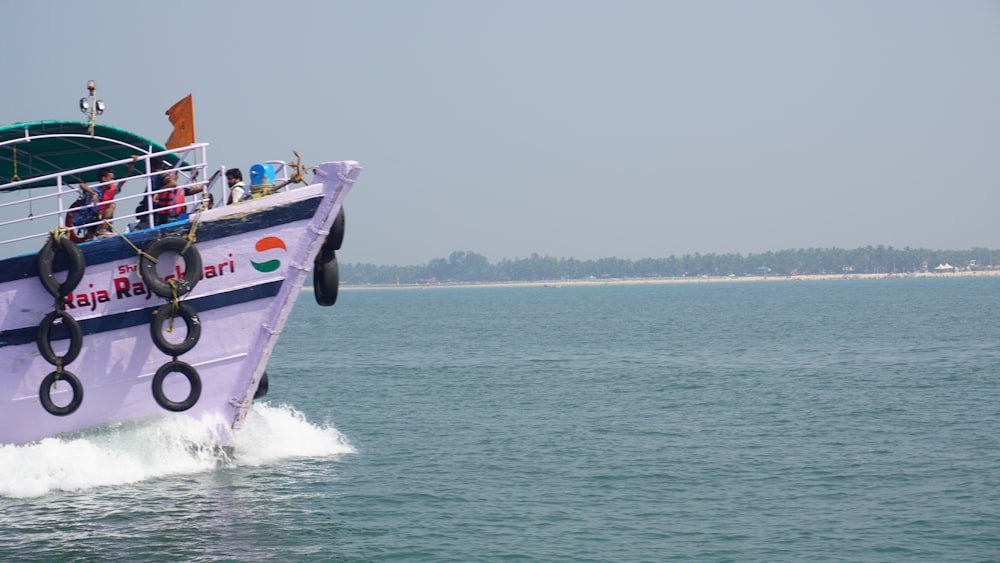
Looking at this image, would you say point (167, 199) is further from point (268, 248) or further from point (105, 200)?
point (268, 248)

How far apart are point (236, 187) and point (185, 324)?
7.12ft

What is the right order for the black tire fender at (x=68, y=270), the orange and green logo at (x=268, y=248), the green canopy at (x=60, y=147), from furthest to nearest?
the green canopy at (x=60, y=147) < the orange and green logo at (x=268, y=248) < the black tire fender at (x=68, y=270)

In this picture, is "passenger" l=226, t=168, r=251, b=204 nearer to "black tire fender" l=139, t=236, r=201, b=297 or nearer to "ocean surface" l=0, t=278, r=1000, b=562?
"black tire fender" l=139, t=236, r=201, b=297

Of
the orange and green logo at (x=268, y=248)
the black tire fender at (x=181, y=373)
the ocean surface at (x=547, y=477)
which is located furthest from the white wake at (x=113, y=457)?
the orange and green logo at (x=268, y=248)

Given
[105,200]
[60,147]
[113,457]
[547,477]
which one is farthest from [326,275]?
[60,147]

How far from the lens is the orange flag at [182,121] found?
17.4 meters

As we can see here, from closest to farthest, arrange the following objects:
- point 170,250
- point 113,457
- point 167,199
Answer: point 170,250, point 113,457, point 167,199

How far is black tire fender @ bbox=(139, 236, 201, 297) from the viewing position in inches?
577

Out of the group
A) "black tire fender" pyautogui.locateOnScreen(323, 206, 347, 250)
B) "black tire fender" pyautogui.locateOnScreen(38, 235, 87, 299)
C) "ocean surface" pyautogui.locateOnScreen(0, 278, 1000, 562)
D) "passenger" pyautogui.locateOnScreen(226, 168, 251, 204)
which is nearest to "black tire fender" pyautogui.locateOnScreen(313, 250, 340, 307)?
"black tire fender" pyautogui.locateOnScreen(323, 206, 347, 250)

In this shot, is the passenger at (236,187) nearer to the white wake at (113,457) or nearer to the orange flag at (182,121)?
the orange flag at (182,121)

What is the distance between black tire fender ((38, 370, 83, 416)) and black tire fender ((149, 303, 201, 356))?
1222 millimetres

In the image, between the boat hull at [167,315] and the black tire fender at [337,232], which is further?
the black tire fender at [337,232]

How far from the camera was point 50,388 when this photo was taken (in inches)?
583

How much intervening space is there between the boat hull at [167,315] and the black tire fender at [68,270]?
0.12 m
